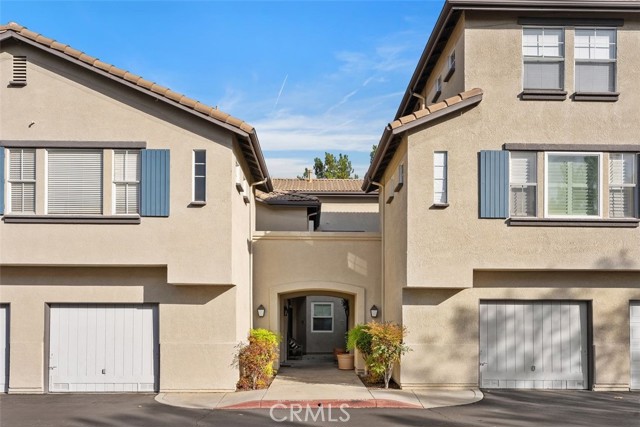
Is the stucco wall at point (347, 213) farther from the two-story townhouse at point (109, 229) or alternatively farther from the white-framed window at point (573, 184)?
the white-framed window at point (573, 184)

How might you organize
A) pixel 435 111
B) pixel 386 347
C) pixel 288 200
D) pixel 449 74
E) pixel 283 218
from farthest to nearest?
pixel 283 218 < pixel 288 200 < pixel 449 74 < pixel 386 347 < pixel 435 111

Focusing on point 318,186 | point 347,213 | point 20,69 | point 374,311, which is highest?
point 20,69

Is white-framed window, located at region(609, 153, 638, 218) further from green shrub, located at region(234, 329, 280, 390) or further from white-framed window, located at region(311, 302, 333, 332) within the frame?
white-framed window, located at region(311, 302, 333, 332)

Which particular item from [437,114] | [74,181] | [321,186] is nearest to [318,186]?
[321,186]

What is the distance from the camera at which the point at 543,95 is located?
15547mm

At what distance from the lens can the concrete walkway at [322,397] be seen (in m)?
14.3

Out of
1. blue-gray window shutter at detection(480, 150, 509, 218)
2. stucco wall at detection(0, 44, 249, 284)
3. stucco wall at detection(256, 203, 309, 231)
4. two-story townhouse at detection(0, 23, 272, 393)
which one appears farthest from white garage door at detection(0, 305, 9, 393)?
blue-gray window shutter at detection(480, 150, 509, 218)

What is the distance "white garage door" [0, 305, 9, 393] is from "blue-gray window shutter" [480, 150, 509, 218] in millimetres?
11580

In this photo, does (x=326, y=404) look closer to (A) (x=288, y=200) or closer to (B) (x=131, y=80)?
(B) (x=131, y=80)

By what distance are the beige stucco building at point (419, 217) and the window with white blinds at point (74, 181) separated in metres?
0.04

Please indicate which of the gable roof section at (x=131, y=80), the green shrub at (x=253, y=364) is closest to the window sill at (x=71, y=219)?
the gable roof section at (x=131, y=80)

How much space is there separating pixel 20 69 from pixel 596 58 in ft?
44.4

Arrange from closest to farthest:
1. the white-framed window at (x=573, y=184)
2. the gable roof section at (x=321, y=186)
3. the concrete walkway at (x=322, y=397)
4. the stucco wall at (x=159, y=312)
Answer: the concrete walkway at (x=322, y=397) → the white-framed window at (x=573, y=184) → the stucco wall at (x=159, y=312) → the gable roof section at (x=321, y=186)

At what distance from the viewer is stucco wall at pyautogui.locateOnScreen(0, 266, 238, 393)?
15.8 m
